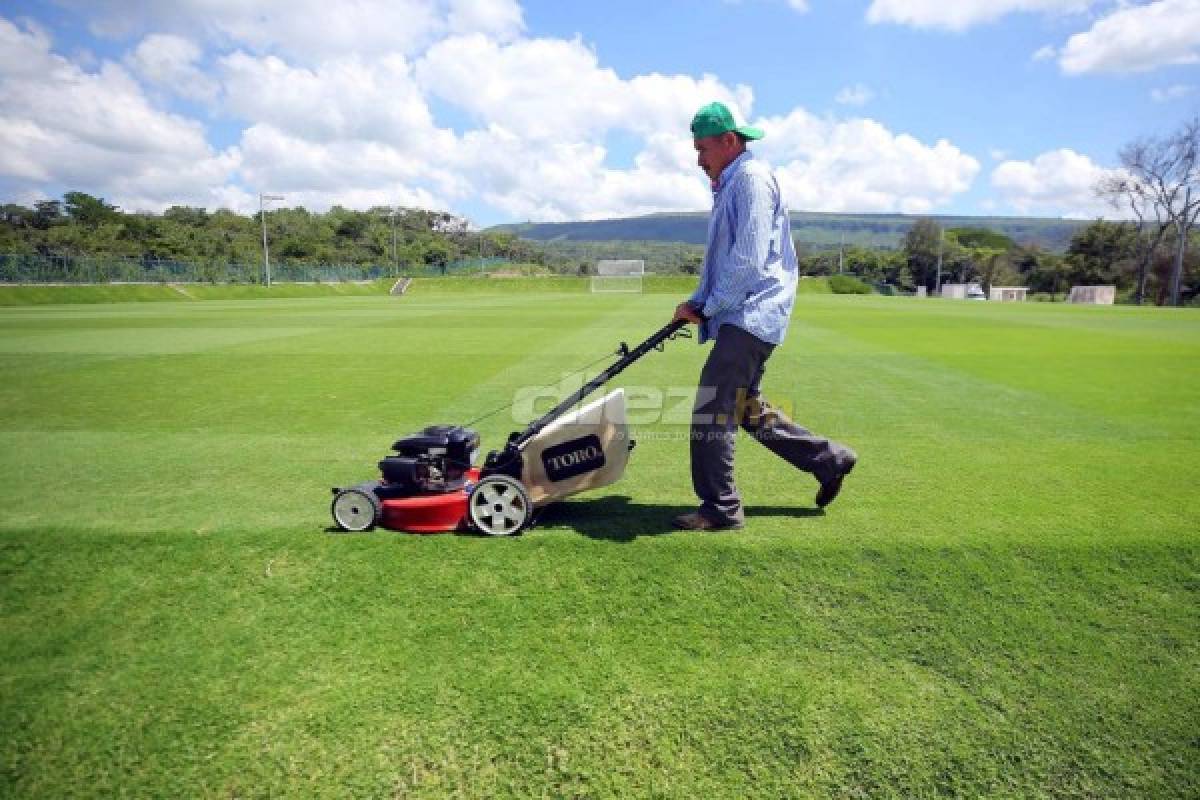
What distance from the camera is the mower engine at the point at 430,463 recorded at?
4371mm

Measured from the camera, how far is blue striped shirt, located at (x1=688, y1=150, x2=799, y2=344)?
4035 mm

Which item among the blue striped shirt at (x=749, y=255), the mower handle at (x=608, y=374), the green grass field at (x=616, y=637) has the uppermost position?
the blue striped shirt at (x=749, y=255)

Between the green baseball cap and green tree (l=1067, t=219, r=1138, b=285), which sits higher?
green tree (l=1067, t=219, r=1138, b=285)

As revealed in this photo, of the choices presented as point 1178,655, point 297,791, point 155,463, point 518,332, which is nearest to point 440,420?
point 155,463

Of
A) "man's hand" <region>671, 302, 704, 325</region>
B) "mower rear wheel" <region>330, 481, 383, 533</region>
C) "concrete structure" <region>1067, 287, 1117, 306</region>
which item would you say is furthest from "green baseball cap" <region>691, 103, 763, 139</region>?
"concrete structure" <region>1067, 287, 1117, 306</region>

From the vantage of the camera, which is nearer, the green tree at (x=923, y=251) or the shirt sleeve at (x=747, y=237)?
the shirt sleeve at (x=747, y=237)

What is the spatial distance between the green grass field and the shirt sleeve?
1504 mm

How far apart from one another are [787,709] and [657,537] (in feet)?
4.71

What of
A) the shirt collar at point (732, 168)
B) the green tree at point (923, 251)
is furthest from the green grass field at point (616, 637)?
the green tree at point (923, 251)

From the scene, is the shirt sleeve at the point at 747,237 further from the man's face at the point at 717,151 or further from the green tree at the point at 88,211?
the green tree at the point at 88,211

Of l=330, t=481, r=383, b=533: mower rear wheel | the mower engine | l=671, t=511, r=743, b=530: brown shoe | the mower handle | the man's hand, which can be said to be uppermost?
the man's hand

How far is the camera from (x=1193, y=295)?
256ft

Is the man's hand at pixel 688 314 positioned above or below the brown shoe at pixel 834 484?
above

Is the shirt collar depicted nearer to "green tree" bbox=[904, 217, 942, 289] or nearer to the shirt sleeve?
the shirt sleeve
